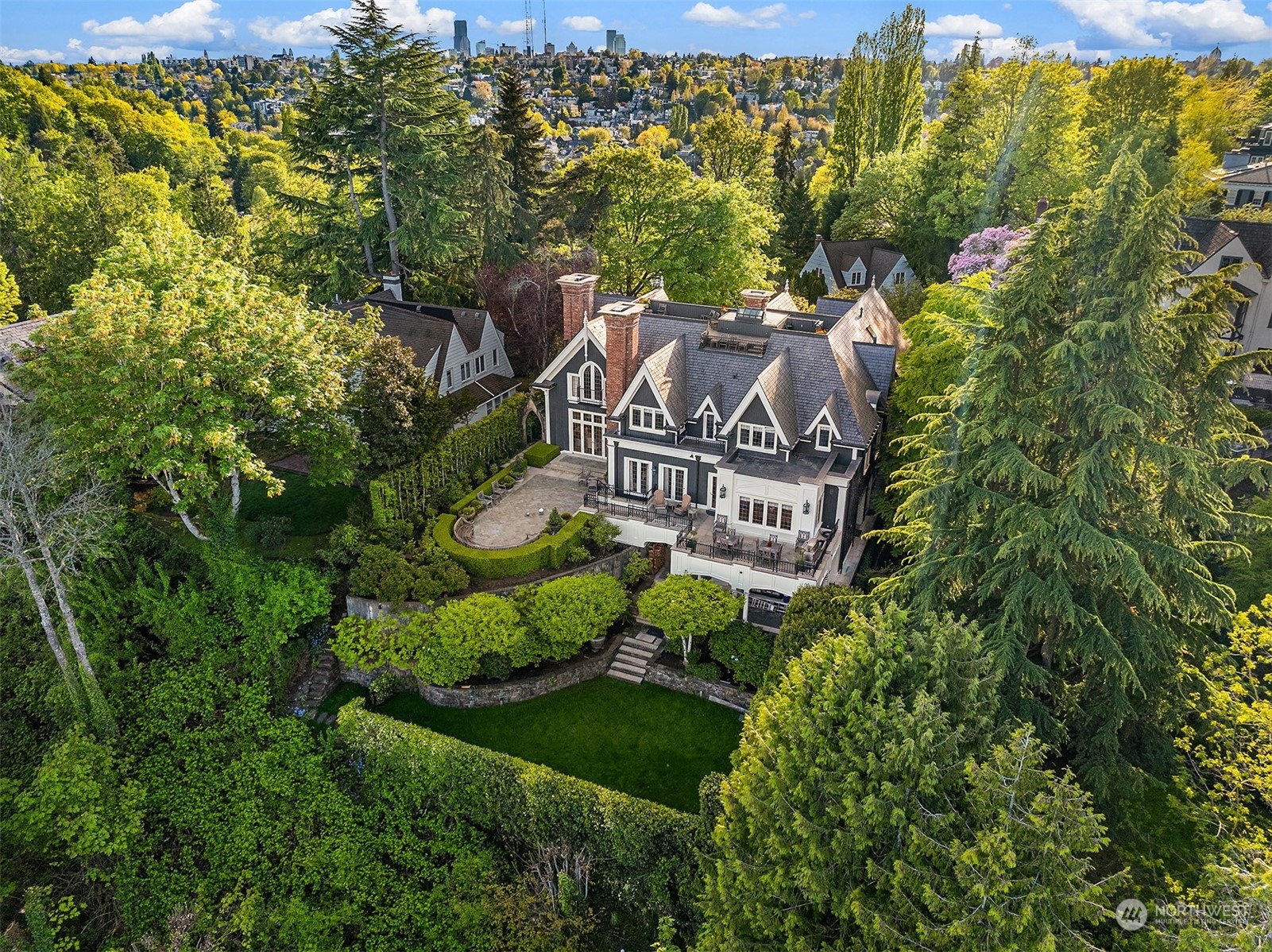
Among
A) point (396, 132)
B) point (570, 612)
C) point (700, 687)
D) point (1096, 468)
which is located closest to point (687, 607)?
point (700, 687)

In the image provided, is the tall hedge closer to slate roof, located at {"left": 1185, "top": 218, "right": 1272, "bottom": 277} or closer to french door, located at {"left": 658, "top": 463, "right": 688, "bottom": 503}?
french door, located at {"left": 658, "top": 463, "right": 688, "bottom": 503}

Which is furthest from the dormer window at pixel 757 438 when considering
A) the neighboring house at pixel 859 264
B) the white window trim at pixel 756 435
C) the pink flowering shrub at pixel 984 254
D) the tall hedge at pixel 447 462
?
the neighboring house at pixel 859 264

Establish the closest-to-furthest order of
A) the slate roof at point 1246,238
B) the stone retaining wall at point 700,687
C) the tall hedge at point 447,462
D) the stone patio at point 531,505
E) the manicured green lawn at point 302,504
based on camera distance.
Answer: the stone retaining wall at point 700,687 → the tall hedge at point 447,462 → the stone patio at point 531,505 → the manicured green lawn at point 302,504 → the slate roof at point 1246,238

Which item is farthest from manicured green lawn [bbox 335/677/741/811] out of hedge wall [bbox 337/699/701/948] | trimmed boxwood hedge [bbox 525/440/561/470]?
trimmed boxwood hedge [bbox 525/440/561/470]

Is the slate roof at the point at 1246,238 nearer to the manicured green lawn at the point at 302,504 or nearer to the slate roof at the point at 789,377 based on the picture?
the slate roof at the point at 789,377

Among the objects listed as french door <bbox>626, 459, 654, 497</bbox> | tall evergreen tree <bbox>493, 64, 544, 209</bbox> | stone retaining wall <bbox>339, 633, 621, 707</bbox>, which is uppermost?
tall evergreen tree <bbox>493, 64, 544, 209</bbox>

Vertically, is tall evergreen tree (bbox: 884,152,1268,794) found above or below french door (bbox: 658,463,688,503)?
above
